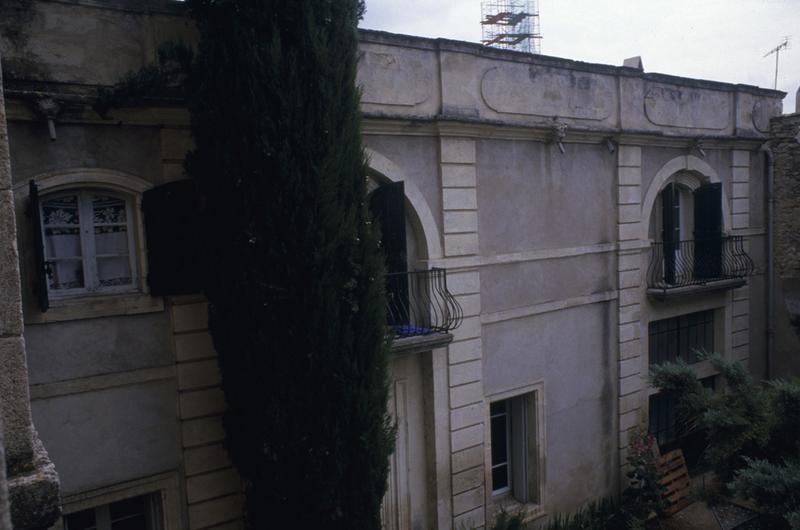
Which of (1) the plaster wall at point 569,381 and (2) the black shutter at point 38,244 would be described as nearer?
(2) the black shutter at point 38,244

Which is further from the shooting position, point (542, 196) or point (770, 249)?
point (770, 249)

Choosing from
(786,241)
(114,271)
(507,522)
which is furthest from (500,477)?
(786,241)

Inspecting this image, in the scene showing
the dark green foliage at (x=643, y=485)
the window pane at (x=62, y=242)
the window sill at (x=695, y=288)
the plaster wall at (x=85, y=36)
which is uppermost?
the plaster wall at (x=85, y=36)

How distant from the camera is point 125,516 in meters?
6.71

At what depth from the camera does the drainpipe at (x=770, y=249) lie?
43.7 feet

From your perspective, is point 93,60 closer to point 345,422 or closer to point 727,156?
point 345,422

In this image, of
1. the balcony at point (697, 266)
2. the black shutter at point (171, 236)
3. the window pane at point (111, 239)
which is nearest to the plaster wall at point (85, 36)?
the black shutter at point (171, 236)

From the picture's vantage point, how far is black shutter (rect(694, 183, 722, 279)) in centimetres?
1224

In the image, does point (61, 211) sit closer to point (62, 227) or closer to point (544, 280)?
point (62, 227)

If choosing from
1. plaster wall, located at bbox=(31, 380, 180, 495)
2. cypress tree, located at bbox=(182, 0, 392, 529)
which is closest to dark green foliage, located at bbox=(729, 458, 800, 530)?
cypress tree, located at bbox=(182, 0, 392, 529)

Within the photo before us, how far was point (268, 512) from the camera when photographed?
6.43m

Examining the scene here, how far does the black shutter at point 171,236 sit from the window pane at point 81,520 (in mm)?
2327

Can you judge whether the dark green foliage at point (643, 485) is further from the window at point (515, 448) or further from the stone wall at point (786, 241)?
→ the stone wall at point (786, 241)

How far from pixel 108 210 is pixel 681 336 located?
10.4m
